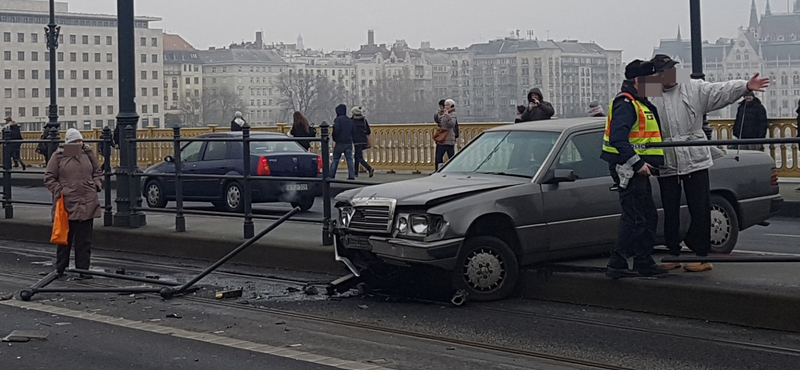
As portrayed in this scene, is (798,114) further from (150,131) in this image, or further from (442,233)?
(150,131)

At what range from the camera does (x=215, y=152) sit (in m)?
18.6

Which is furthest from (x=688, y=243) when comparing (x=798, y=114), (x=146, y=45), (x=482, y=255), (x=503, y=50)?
(x=146, y=45)

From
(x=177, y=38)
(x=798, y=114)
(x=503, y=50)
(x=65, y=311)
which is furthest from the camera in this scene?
(x=177, y=38)

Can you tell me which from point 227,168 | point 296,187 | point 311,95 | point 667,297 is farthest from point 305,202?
point 311,95

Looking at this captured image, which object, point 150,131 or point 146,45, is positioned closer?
point 150,131

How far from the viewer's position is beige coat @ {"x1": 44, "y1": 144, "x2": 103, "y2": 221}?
10.7m

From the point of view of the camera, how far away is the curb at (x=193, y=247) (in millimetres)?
10633

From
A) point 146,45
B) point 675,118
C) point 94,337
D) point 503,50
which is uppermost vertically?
point 146,45

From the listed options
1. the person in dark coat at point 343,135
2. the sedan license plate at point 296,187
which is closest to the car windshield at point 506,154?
the sedan license plate at point 296,187

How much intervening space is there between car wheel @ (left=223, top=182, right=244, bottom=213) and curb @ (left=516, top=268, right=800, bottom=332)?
28.4 feet

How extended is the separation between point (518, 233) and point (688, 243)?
1.39 m

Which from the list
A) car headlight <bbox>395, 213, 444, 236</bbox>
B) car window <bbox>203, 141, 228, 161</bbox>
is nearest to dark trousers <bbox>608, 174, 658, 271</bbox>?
car headlight <bbox>395, 213, 444, 236</bbox>

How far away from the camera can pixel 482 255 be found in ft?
27.8

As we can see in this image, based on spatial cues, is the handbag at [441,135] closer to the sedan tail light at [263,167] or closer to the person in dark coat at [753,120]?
the sedan tail light at [263,167]
